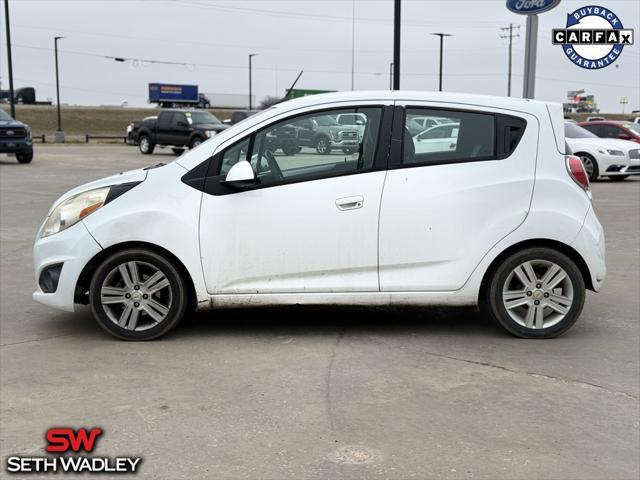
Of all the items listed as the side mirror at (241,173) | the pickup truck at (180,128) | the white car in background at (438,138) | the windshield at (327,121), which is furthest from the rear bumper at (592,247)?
the pickup truck at (180,128)

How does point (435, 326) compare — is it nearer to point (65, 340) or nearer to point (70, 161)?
point (65, 340)

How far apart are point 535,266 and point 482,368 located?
107 cm

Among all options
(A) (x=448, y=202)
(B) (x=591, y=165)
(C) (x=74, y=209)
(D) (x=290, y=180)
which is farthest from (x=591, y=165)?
(C) (x=74, y=209)

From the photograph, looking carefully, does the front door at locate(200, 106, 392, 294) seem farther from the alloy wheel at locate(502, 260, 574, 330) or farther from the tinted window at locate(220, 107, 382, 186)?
the alloy wheel at locate(502, 260, 574, 330)

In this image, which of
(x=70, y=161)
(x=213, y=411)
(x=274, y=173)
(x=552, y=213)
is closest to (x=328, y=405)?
(x=213, y=411)

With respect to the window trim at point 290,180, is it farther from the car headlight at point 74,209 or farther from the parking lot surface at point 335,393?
the parking lot surface at point 335,393

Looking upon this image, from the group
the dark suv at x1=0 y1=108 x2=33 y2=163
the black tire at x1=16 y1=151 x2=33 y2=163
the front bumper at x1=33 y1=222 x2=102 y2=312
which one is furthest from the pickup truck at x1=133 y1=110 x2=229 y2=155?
the front bumper at x1=33 y1=222 x2=102 y2=312

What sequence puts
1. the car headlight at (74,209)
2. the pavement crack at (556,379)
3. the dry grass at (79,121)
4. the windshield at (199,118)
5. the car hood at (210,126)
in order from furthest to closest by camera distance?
the dry grass at (79,121), the windshield at (199,118), the car hood at (210,126), the car headlight at (74,209), the pavement crack at (556,379)

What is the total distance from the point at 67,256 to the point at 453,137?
2.94 meters

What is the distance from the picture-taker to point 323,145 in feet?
18.3

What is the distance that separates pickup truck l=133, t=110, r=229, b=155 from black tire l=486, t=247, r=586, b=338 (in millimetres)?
25510

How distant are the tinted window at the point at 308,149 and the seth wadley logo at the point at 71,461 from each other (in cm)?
238

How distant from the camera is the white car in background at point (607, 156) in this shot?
18.8m

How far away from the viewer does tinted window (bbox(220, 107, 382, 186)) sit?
5543 mm
